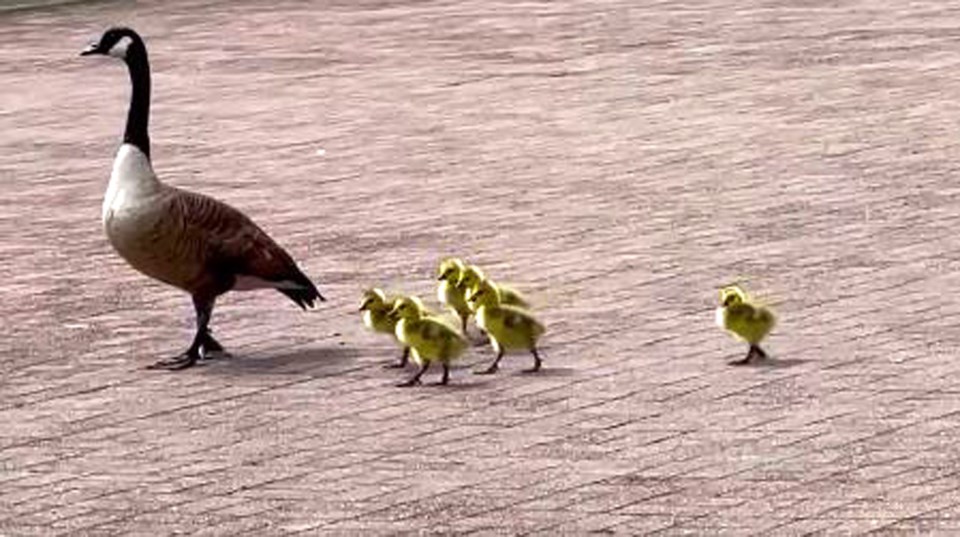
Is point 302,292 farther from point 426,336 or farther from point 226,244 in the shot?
point 426,336

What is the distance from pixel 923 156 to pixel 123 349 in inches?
225

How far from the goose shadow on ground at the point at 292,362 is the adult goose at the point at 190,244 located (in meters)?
0.12

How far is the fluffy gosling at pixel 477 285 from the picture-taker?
1046 centimetres

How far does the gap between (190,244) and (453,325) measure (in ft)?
3.31

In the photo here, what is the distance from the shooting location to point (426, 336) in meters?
10.0

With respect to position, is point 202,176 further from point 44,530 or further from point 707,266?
point 44,530

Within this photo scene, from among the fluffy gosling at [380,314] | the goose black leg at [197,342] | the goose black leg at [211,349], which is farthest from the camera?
the goose black leg at [211,349]

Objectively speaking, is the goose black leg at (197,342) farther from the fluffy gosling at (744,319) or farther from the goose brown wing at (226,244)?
the fluffy gosling at (744,319)

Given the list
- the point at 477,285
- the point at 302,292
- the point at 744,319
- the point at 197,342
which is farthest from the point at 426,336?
the point at 744,319

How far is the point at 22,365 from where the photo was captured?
35.0 feet

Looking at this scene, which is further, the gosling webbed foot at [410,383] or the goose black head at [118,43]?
the goose black head at [118,43]


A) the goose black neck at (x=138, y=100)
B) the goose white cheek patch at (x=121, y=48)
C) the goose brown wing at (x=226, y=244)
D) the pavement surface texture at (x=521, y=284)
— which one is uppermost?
the goose white cheek patch at (x=121, y=48)

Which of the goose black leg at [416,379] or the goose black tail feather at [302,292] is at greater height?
the goose black tail feather at [302,292]

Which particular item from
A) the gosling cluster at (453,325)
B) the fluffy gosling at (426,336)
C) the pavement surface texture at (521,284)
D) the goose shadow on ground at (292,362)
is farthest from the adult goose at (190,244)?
the fluffy gosling at (426,336)
